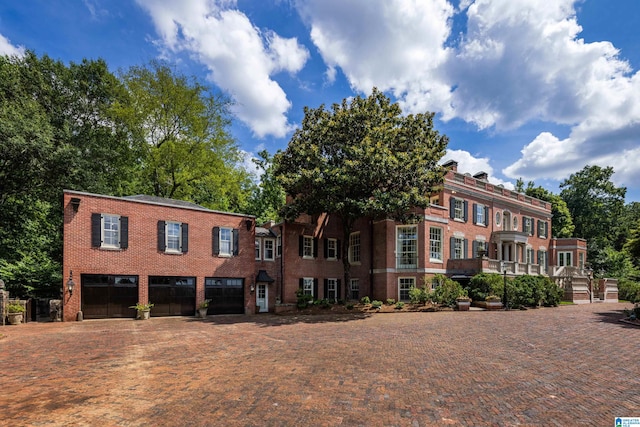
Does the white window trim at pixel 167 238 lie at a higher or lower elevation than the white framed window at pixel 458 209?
lower

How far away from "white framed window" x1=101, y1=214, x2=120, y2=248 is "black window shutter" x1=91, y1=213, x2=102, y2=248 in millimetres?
171

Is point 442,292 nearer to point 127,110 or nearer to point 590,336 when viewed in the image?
point 590,336

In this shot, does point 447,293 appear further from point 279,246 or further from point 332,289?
point 279,246

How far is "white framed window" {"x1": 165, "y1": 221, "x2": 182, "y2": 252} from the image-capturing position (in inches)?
838

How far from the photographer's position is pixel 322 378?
772 cm

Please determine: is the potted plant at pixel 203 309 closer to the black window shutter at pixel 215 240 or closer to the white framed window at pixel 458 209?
the black window shutter at pixel 215 240

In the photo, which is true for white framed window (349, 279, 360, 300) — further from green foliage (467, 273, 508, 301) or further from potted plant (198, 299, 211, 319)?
potted plant (198, 299, 211, 319)

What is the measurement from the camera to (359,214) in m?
21.8

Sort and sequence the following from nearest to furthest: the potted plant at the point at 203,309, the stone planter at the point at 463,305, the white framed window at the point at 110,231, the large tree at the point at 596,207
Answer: the white framed window at the point at 110,231, the potted plant at the point at 203,309, the stone planter at the point at 463,305, the large tree at the point at 596,207

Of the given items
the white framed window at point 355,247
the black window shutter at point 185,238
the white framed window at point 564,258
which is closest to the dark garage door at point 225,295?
the black window shutter at point 185,238

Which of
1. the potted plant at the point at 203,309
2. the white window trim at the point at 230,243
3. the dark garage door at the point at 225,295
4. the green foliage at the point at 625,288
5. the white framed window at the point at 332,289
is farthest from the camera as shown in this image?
the green foliage at the point at 625,288

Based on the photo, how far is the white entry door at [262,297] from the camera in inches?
962

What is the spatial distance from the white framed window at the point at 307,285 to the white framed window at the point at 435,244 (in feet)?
30.5

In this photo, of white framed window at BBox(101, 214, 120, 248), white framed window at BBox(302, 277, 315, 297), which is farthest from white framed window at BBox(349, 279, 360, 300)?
white framed window at BBox(101, 214, 120, 248)
